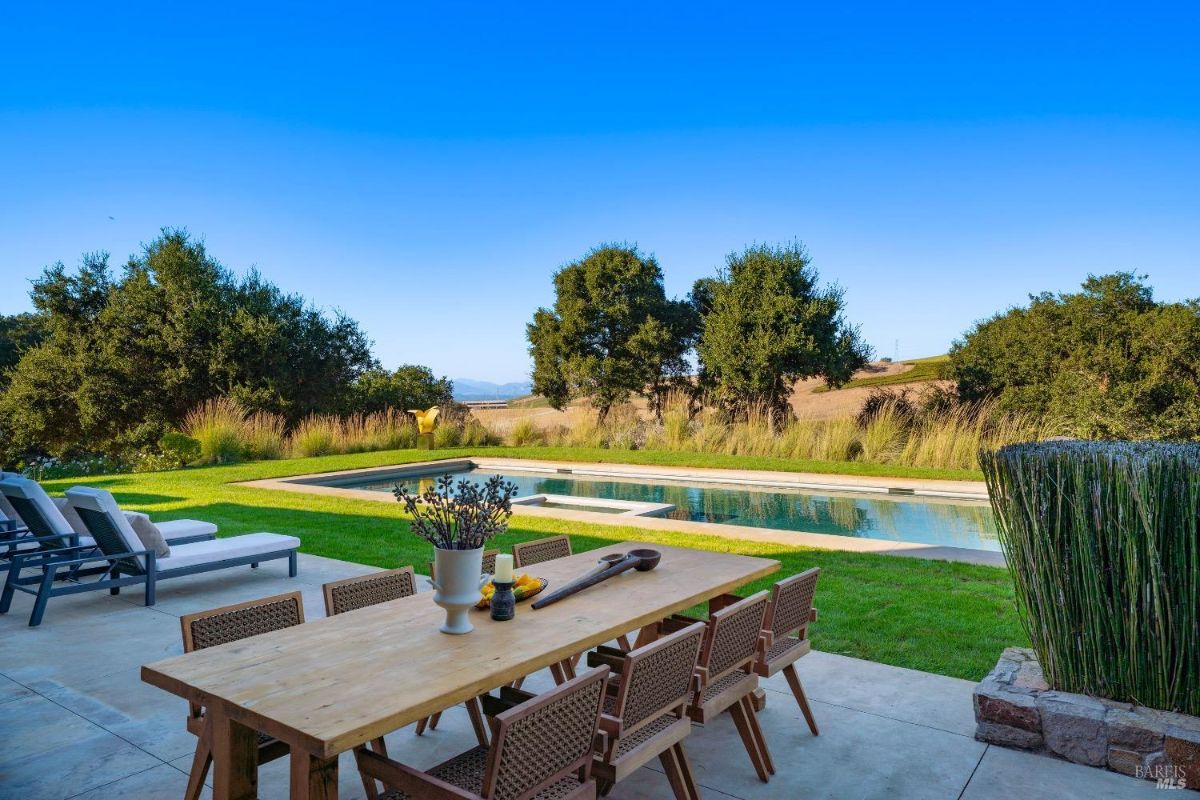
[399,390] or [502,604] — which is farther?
[399,390]

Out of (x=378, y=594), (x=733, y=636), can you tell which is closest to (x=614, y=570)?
(x=733, y=636)

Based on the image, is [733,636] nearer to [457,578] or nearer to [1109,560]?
[457,578]

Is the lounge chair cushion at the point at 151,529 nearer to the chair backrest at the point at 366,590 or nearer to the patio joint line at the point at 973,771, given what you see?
the chair backrest at the point at 366,590

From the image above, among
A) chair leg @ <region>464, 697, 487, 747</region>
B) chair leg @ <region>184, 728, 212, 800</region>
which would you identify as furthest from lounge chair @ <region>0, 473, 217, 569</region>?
chair leg @ <region>464, 697, 487, 747</region>

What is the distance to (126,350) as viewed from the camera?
58.9 ft

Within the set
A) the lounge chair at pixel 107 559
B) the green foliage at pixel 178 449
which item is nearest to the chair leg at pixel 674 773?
the lounge chair at pixel 107 559

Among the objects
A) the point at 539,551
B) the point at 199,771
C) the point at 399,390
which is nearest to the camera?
the point at 199,771

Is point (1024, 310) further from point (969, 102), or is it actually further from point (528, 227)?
point (528, 227)

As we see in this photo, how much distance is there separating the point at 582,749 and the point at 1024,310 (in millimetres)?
15979

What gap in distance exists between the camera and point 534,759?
1812 millimetres

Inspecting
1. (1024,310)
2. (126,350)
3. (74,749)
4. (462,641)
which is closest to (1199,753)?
(462,641)

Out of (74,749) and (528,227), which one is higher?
(528,227)

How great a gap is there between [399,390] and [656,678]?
19.4 meters

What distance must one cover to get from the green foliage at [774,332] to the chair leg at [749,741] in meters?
13.4
